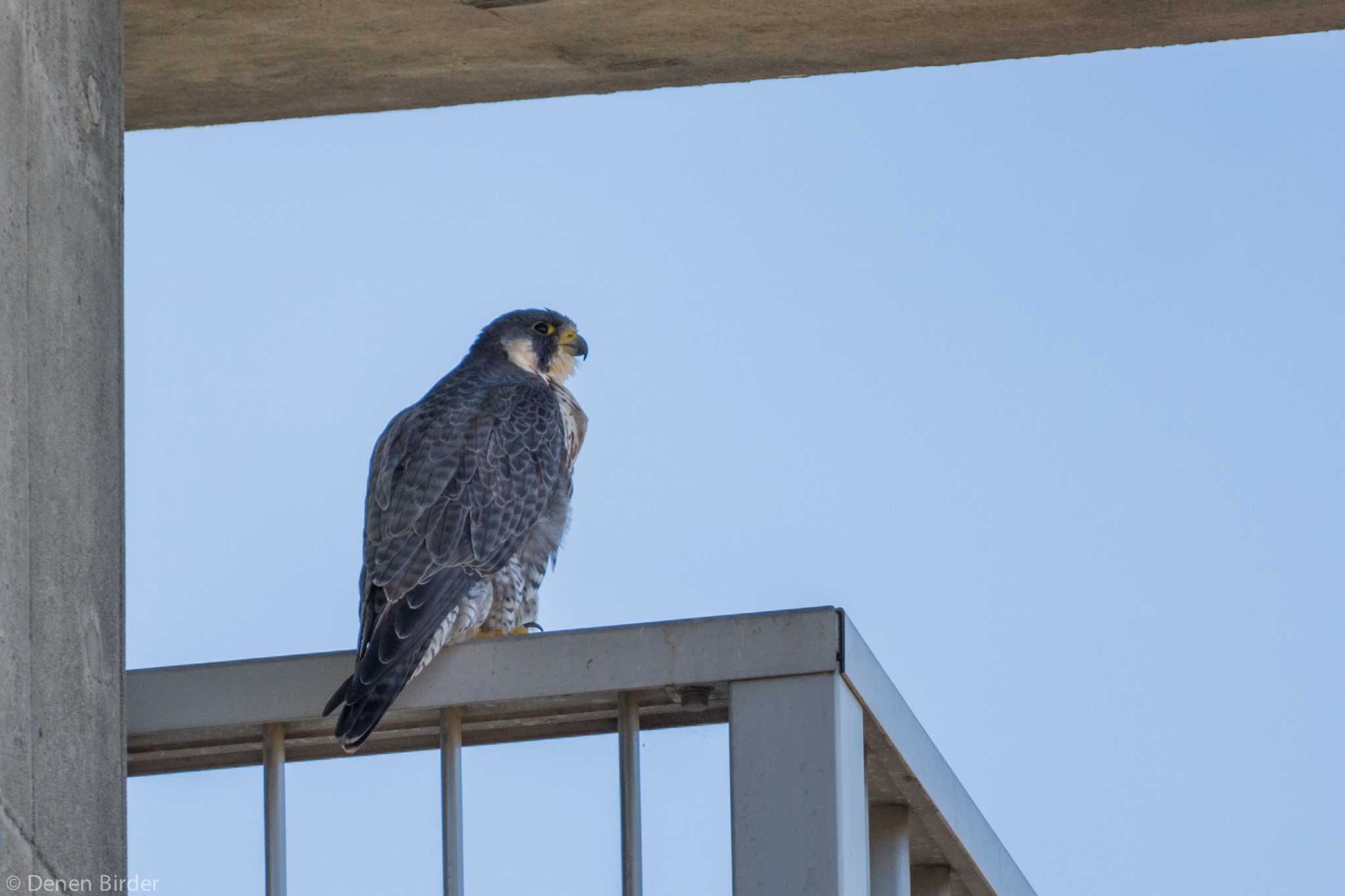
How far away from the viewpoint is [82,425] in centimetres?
303

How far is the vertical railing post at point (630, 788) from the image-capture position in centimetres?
282

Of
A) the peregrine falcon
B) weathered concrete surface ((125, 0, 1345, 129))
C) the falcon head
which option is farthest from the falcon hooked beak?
weathered concrete surface ((125, 0, 1345, 129))

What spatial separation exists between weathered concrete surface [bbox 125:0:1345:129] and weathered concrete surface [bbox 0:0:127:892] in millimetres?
1738

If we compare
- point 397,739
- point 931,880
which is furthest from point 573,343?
point 397,739

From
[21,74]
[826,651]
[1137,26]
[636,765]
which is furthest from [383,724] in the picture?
[1137,26]

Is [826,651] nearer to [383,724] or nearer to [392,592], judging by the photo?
[383,724]

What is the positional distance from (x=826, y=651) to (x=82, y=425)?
1.05m

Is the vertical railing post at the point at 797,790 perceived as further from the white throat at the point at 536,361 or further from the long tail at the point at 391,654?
the white throat at the point at 536,361

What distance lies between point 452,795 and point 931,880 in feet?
3.45

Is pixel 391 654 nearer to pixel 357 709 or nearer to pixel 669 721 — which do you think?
pixel 357 709

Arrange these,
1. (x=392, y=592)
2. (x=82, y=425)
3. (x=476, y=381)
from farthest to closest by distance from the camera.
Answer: (x=476, y=381)
(x=392, y=592)
(x=82, y=425)

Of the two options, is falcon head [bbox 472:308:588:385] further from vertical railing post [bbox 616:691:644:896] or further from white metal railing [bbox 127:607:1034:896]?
vertical railing post [bbox 616:691:644:896]

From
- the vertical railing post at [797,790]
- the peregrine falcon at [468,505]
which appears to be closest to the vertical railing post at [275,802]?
the vertical railing post at [797,790]

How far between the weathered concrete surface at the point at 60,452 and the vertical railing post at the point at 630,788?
0.69 m
